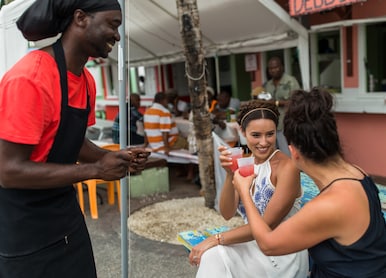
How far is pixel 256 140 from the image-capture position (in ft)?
7.99

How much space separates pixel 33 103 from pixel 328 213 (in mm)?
1105

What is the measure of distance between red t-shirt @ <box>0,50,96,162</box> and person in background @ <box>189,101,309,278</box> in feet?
2.95

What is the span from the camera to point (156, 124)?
6.95 m

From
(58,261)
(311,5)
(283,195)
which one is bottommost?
(58,261)

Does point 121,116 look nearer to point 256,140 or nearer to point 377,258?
point 256,140

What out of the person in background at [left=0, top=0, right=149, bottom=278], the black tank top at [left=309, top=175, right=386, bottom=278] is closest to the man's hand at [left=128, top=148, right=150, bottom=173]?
the person in background at [left=0, top=0, right=149, bottom=278]

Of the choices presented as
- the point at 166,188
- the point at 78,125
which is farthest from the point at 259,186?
the point at 166,188

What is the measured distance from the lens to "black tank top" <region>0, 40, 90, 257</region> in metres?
1.65

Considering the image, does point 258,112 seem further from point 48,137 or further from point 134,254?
point 134,254

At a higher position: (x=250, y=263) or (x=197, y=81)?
(x=197, y=81)

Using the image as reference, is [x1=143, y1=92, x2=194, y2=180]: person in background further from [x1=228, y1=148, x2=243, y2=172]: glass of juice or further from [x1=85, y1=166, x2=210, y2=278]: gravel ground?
[x1=228, y1=148, x2=243, y2=172]: glass of juice

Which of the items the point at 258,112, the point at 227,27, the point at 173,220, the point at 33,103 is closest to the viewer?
the point at 33,103

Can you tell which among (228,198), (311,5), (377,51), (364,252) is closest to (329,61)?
(377,51)

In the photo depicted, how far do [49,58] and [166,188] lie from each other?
497cm
